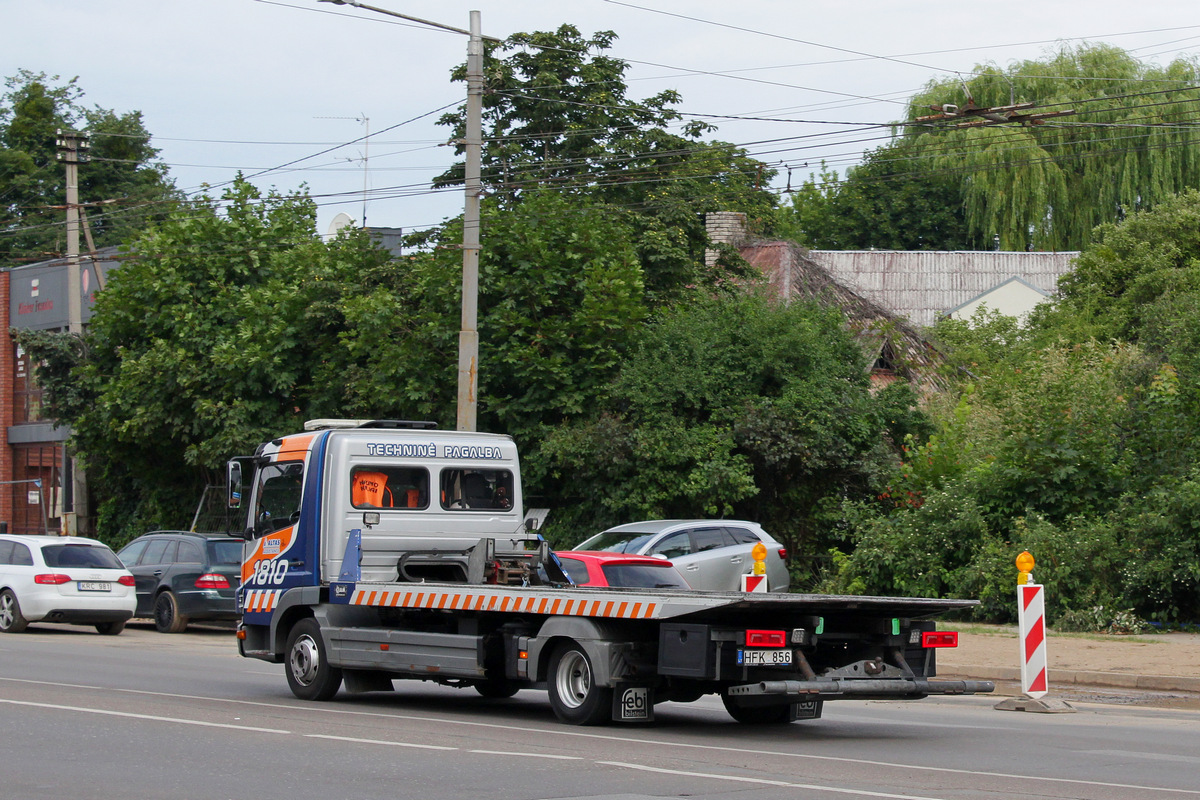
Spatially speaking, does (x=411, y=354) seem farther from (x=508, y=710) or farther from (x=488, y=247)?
(x=508, y=710)

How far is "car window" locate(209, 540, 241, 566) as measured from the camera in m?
22.3

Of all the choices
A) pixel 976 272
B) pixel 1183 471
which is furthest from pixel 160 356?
pixel 976 272

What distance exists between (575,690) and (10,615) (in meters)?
13.9

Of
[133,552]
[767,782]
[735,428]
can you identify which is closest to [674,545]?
[735,428]

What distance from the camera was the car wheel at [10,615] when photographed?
70.6 feet

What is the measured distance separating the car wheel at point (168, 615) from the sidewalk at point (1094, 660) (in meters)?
12.2

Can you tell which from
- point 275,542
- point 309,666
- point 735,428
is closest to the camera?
point 309,666

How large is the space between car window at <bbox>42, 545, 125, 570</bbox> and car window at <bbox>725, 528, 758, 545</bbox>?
9.42 m

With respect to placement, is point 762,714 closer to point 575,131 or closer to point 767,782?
point 767,782

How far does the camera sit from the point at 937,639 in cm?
Result: 1105

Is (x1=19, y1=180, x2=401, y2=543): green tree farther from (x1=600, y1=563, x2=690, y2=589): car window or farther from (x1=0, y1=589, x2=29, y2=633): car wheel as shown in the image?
(x1=600, y1=563, x2=690, y2=589): car window

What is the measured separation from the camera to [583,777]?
845cm

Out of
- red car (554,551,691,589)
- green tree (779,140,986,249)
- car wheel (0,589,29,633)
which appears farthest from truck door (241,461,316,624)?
green tree (779,140,986,249)

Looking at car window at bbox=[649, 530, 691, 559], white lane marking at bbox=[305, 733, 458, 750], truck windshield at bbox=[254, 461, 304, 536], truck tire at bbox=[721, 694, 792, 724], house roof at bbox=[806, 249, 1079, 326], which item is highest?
house roof at bbox=[806, 249, 1079, 326]
